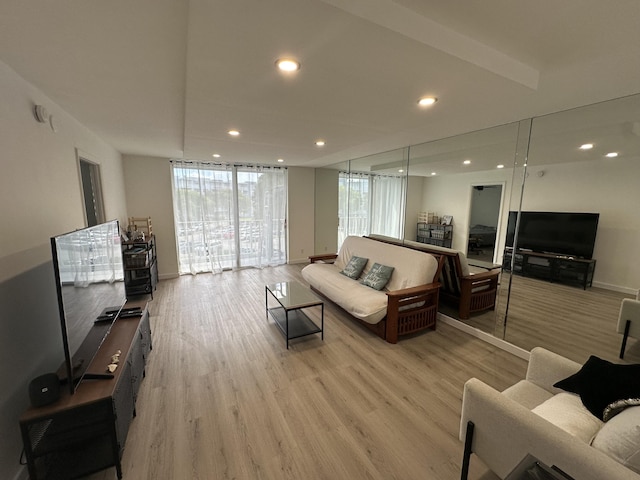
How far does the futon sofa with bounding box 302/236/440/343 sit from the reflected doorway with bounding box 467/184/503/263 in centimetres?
202

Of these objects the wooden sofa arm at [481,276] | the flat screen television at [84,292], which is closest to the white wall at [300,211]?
the wooden sofa arm at [481,276]

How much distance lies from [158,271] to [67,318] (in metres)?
3.96

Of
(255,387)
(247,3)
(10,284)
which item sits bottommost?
(255,387)

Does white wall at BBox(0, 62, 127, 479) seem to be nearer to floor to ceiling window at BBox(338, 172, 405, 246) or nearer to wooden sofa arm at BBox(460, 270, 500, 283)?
wooden sofa arm at BBox(460, 270, 500, 283)

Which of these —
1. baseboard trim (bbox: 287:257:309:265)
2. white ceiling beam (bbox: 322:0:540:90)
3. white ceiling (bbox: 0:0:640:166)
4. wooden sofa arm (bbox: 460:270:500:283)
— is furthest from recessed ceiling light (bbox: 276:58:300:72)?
baseboard trim (bbox: 287:257:309:265)

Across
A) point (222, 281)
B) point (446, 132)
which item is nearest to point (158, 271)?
point (222, 281)

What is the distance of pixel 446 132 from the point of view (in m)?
2.90

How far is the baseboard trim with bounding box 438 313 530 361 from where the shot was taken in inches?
99.5

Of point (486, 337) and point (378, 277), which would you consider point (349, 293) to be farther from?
point (486, 337)

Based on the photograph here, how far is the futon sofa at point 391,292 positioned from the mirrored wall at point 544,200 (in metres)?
0.72

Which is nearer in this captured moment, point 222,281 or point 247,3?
point 247,3

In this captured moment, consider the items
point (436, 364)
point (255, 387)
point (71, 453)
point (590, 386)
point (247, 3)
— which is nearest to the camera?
point (247, 3)

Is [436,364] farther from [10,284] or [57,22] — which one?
[57,22]

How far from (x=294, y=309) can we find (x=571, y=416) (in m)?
2.14
